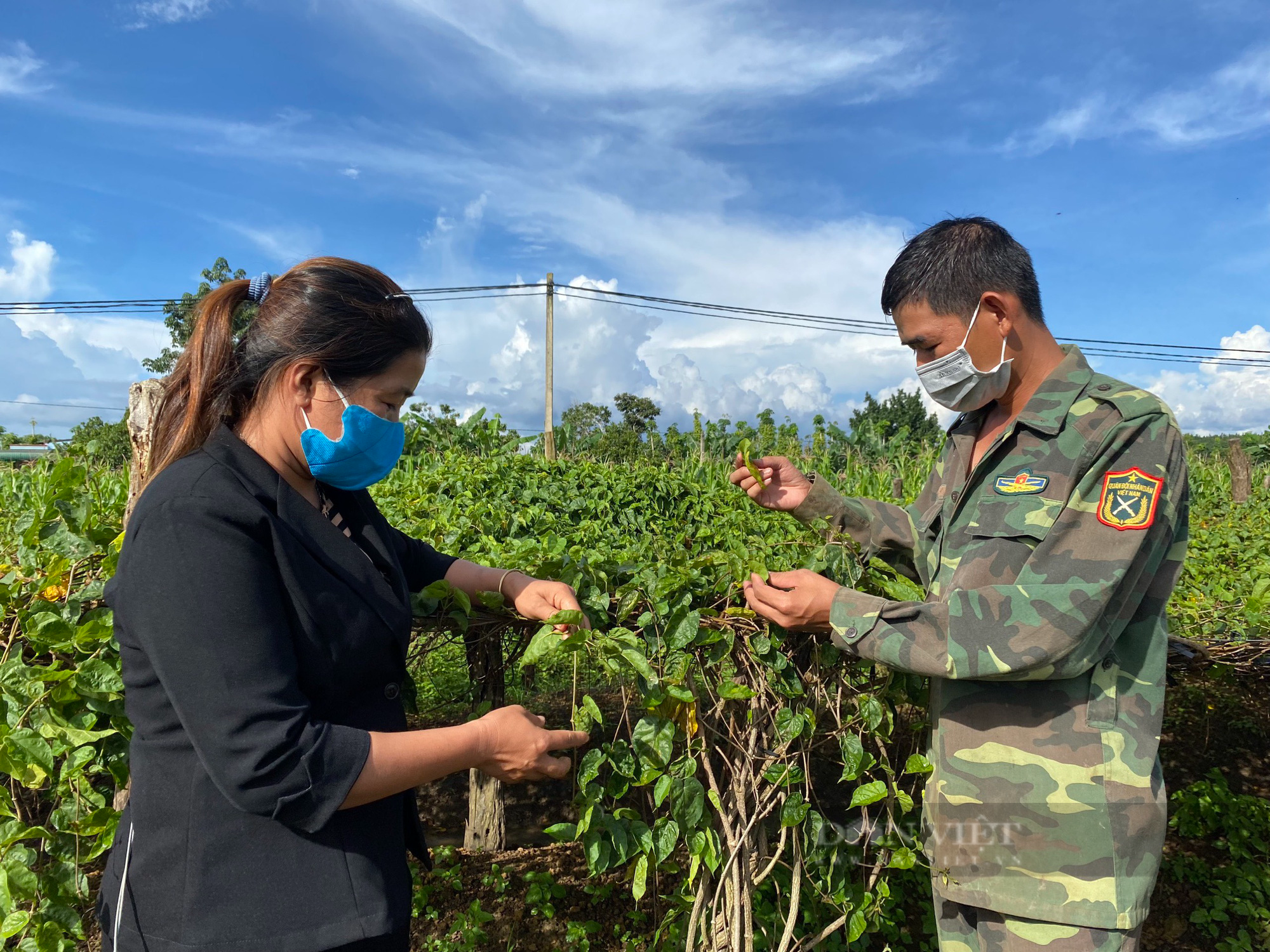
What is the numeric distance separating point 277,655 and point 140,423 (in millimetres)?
1257

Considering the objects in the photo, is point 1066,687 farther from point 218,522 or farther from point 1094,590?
point 218,522

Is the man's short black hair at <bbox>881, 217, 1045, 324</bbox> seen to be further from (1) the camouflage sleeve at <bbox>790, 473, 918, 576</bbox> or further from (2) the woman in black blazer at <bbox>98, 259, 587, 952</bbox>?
(2) the woman in black blazer at <bbox>98, 259, 587, 952</bbox>

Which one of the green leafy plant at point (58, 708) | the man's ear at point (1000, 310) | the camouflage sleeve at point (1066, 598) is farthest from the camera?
the man's ear at point (1000, 310)

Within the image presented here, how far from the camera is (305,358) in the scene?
4.31ft

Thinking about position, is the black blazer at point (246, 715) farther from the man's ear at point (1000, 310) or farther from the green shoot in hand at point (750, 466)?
the man's ear at point (1000, 310)

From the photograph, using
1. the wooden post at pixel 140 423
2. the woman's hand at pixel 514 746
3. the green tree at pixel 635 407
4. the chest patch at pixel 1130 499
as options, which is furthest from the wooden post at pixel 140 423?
the green tree at pixel 635 407

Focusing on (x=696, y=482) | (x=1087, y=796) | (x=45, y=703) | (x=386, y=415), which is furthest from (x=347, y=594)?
(x=696, y=482)

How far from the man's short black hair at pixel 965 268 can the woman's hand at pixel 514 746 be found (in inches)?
49.0

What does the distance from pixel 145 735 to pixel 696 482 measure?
6327 millimetres

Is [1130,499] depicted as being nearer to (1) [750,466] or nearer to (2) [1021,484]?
(2) [1021,484]

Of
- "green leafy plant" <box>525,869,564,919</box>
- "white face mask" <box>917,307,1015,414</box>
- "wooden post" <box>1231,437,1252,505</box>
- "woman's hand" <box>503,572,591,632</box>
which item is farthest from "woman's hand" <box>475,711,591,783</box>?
"wooden post" <box>1231,437,1252,505</box>

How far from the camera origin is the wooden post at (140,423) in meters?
2.01

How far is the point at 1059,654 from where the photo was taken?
1388mm

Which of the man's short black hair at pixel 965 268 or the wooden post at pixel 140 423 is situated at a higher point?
the man's short black hair at pixel 965 268
